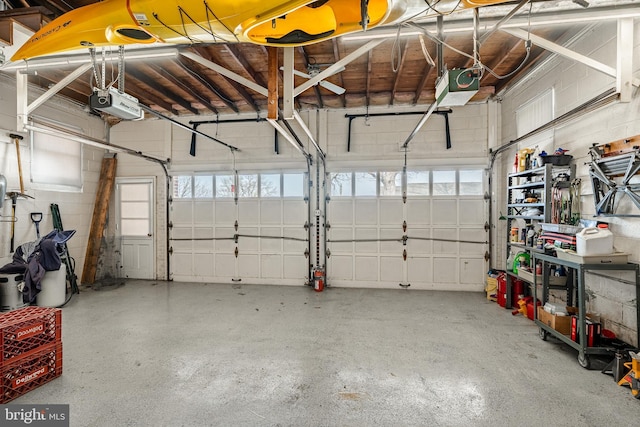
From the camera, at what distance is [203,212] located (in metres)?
6.30

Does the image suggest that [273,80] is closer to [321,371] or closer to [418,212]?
[321,371]

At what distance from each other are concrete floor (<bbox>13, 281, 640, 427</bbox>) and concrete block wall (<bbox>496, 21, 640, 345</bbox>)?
66 cm

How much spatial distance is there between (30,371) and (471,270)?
20.3 ft

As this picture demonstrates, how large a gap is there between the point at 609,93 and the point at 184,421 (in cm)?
457

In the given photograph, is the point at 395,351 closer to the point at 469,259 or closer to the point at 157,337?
the point at 157,337

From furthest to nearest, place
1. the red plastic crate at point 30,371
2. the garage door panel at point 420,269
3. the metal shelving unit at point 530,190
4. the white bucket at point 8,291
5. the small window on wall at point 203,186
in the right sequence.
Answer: the small window on wall at point 203,186, the garage door panel at point 420,269, the white bucket at point 8,291, the metal shelving unit at point 530,190, the red plastic crate at point 30,371

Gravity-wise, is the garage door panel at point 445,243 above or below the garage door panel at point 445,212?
below

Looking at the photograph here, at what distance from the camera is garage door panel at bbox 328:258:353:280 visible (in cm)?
588

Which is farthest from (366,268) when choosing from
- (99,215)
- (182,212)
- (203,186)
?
(99,215)

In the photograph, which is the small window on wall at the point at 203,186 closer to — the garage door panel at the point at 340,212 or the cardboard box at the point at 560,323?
the garage door panel at the point at 340,212

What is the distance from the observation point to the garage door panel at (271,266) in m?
6.05

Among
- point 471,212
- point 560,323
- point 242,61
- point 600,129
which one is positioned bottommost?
point 560,323
